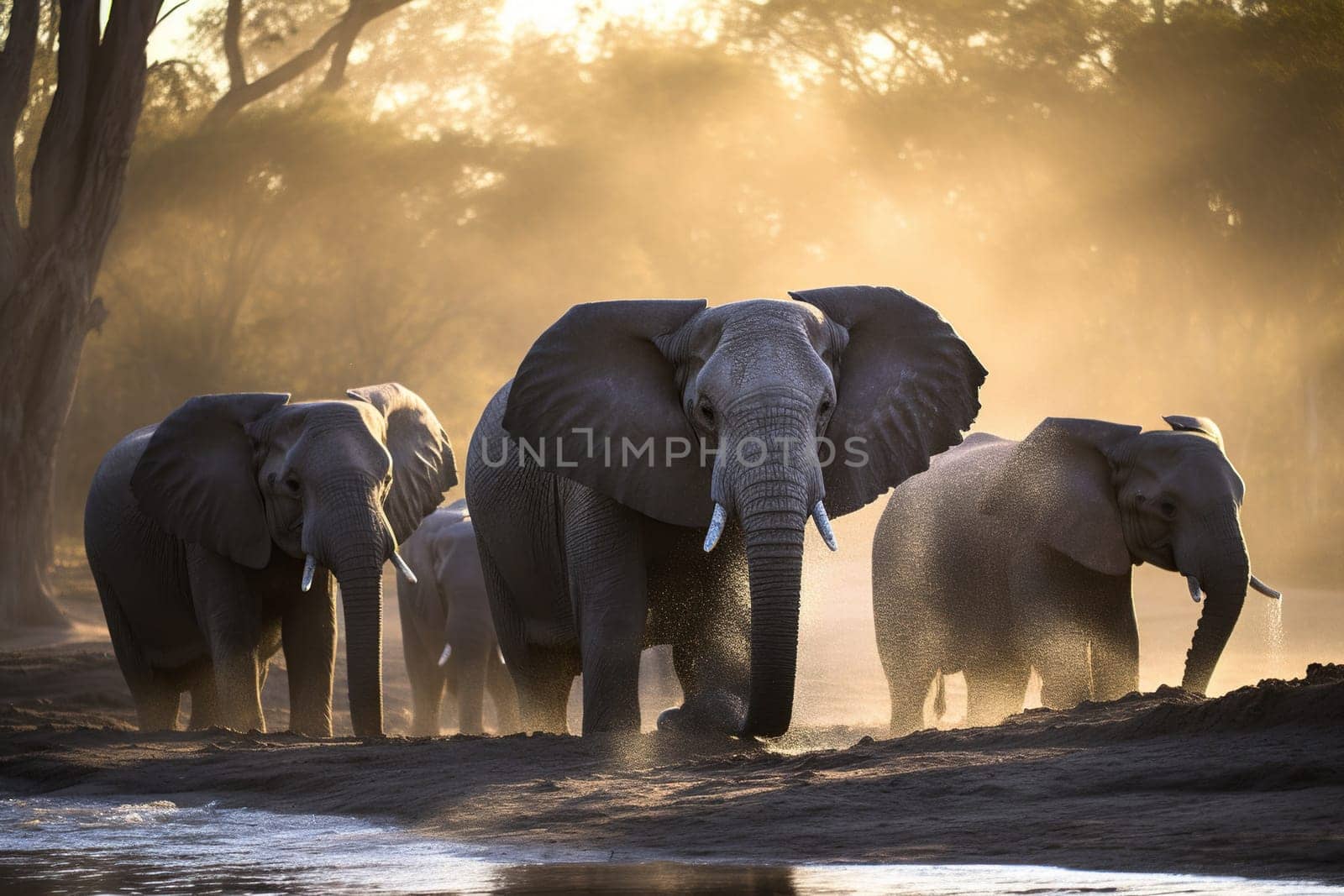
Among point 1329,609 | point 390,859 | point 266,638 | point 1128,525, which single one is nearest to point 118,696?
point 266,638

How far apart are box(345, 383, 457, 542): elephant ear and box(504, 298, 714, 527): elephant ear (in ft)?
7.94

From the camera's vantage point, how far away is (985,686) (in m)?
11.4

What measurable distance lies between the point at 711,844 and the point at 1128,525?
205 inches

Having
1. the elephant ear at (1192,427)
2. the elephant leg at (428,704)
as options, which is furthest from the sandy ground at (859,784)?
Result: the elephant leg at (428,704)

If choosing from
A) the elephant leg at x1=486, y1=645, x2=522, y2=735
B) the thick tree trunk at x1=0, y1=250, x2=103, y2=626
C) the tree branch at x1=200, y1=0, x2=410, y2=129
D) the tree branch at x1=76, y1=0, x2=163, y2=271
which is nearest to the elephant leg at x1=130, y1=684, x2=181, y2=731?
the elephant leg at x1=486, y1=645, x2=522, y2=735

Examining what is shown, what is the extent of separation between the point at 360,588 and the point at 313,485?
614mm

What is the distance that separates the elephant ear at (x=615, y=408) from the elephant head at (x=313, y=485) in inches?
62.0

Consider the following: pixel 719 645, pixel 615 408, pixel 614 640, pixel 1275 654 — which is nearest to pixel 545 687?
pixel 719 645

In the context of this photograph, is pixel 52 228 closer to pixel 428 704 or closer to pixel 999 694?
pixel 428 704

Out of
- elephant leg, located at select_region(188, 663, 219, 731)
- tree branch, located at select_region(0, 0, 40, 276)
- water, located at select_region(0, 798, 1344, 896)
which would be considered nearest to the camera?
water, located at select_region(0, 798, 1344, 896)

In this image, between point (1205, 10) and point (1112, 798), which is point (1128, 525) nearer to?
point (1112, 798)

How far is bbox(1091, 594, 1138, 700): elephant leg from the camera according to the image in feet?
33.1

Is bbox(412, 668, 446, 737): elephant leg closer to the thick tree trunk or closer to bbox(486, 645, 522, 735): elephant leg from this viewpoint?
bbox(486, 645, 522, 735): elephant leg

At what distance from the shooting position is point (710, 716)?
7965 mm
